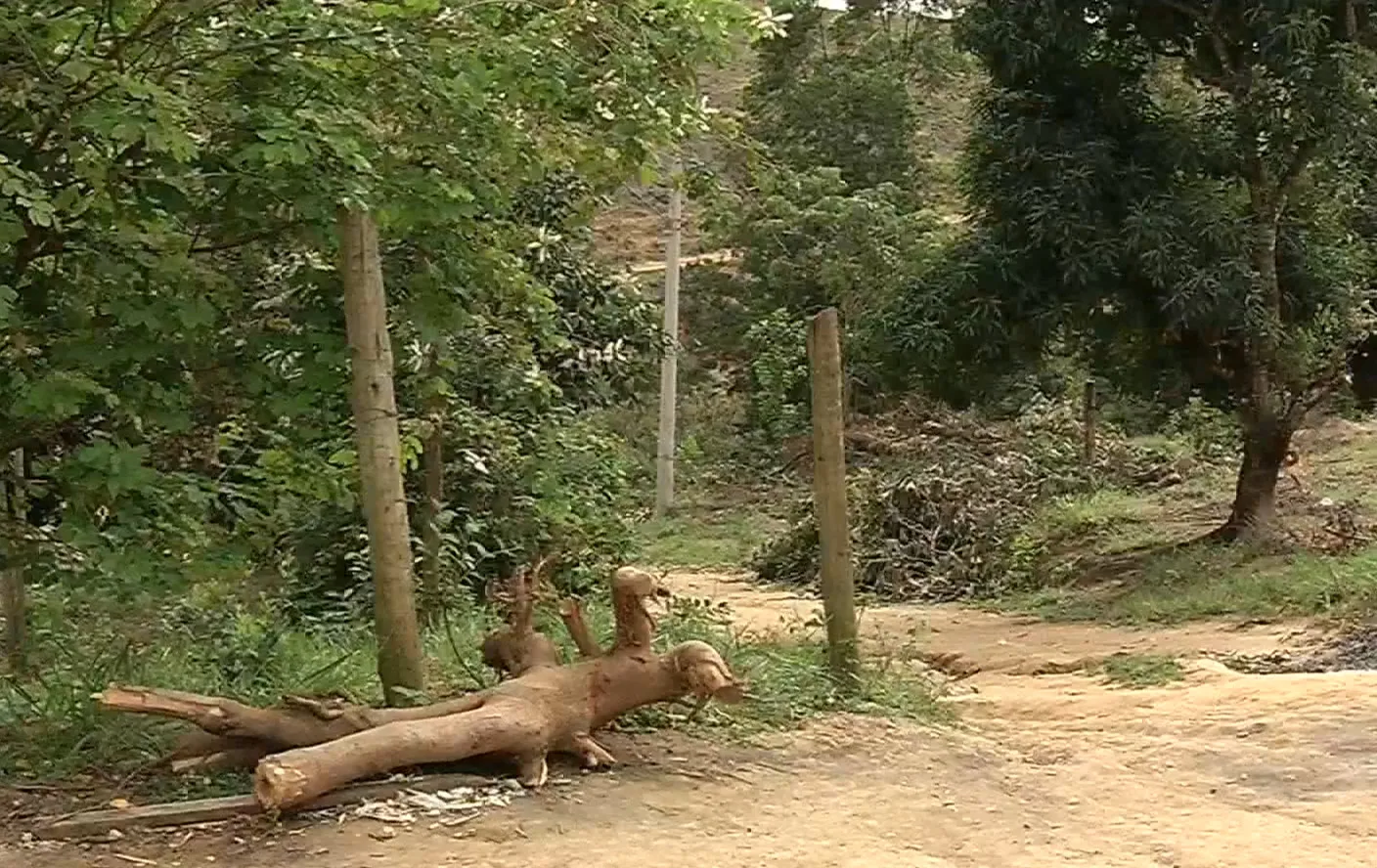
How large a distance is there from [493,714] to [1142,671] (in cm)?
491

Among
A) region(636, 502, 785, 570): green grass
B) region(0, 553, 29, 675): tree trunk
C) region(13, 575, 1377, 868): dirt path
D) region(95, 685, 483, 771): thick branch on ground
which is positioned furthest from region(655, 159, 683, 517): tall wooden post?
region(95, 685, 483, 771): thick branch on ground

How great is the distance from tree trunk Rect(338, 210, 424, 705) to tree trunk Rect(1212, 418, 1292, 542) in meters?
10.1

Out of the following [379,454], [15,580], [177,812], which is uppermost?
[379,454]

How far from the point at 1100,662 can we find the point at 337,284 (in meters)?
5.92

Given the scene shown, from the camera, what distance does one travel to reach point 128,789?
504 centimetres

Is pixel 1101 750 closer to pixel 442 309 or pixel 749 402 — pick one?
pixel 442 309

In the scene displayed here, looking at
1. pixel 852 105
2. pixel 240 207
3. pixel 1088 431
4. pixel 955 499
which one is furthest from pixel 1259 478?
pixel 852 105

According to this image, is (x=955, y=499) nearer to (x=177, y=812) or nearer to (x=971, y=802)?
(x=971, y=802)

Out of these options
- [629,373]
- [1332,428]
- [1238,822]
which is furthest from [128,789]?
[1332,428]

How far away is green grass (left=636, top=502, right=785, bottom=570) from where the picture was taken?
68.8 ft

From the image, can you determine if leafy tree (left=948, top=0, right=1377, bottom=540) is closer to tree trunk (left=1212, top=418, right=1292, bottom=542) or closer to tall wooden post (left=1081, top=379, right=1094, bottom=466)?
tree trunk (left=1212, top=418, right=1292, bottom=542)

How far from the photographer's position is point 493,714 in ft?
16.6

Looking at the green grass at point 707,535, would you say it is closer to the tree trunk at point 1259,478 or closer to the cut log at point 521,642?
the tree trunk at point 1259,478

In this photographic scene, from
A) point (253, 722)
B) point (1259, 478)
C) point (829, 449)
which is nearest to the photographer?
point (253, 722)
